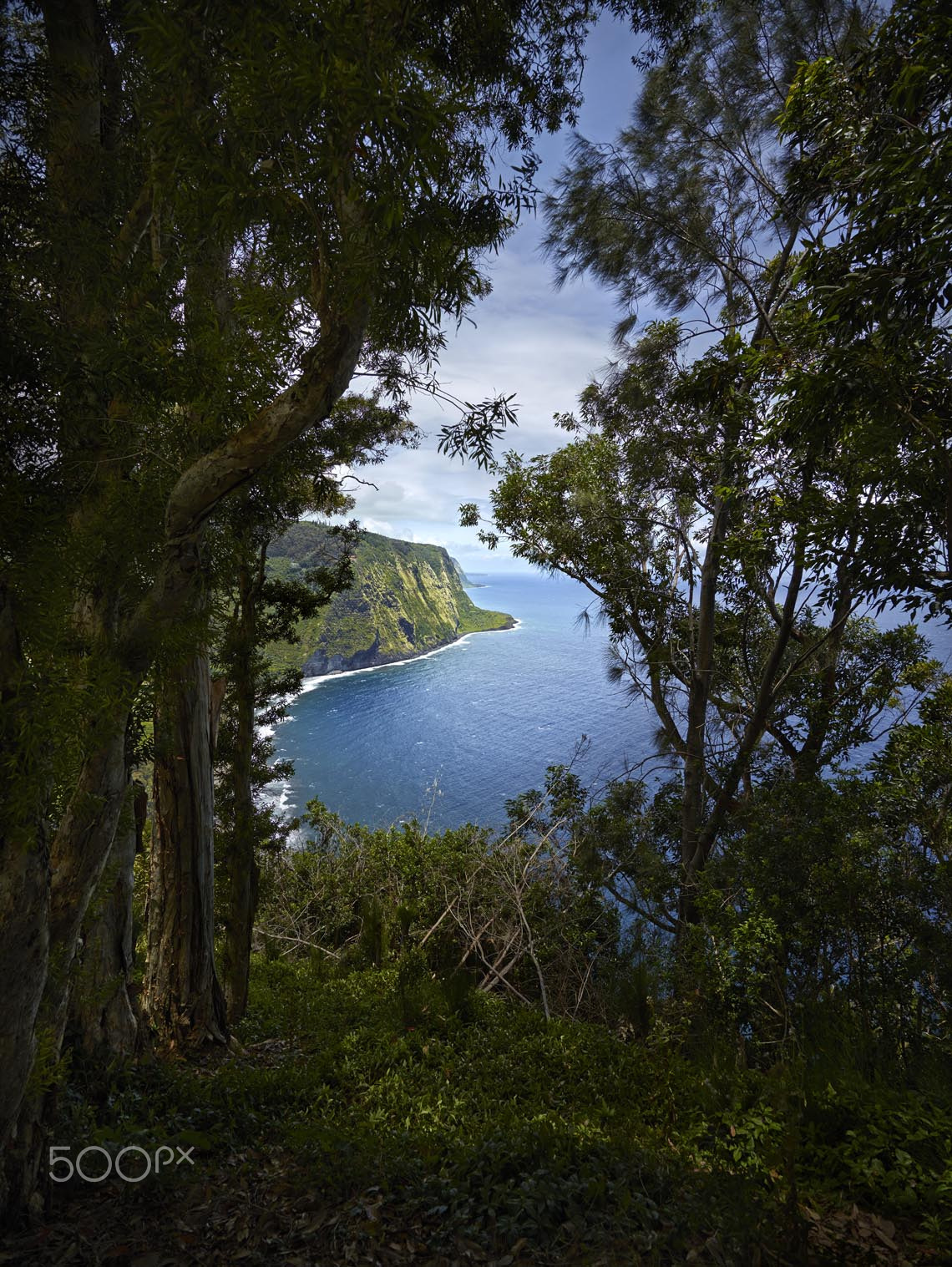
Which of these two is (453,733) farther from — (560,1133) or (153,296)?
(153,296)

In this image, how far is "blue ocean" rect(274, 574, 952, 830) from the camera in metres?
24.7

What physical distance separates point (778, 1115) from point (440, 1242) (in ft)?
5.97

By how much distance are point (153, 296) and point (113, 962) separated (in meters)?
3.92

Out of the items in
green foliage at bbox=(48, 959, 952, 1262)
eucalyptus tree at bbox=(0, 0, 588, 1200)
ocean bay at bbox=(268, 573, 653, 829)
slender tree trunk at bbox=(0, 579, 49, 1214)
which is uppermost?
eucalyptus tree at bbox=(0, 0, 588, 1200)

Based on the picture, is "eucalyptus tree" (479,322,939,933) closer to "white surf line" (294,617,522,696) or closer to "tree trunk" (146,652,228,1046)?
"tree trunk" (146,652,228,1046)

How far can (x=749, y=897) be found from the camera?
511cm

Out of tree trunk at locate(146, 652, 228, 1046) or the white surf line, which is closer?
tree trunk at locate(146, 652, 228, 1046)

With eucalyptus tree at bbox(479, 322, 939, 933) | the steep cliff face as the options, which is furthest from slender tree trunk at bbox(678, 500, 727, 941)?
the steep cliff face

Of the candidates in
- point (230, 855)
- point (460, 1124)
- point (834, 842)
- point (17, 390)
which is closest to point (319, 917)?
point (230, 855)
